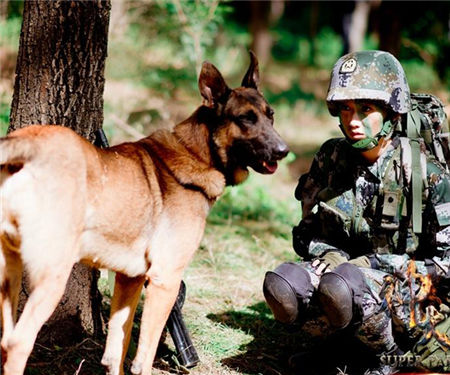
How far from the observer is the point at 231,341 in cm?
480

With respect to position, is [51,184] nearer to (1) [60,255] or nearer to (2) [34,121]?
(1) [60,255]

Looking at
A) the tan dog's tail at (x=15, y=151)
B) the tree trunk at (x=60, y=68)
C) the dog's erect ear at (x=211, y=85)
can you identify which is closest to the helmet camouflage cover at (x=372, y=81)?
the dog's erect ear at (x=211, y=85)

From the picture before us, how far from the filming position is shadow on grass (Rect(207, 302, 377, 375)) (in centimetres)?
449

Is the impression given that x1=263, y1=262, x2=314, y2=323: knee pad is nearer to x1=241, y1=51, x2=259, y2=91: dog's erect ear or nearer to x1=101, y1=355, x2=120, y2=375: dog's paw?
x1=101, y1=355, x2=120, y2=375: dog's paw

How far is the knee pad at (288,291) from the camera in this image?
13.5ft

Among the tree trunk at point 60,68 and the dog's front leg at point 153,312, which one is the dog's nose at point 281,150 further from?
the tree trunk at point 60,68

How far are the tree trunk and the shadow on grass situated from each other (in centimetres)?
142

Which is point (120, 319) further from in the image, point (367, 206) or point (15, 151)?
point (367, 206)

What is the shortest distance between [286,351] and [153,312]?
1595 millimetres

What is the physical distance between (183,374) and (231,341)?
64 cm

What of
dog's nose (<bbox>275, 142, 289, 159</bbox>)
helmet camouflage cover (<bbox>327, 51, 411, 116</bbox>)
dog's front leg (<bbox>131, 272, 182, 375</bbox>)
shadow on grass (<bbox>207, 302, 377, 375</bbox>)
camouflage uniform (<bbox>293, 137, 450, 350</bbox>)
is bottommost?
shadow on grass (<bbox>207, 302, 377, 375</bbox>)

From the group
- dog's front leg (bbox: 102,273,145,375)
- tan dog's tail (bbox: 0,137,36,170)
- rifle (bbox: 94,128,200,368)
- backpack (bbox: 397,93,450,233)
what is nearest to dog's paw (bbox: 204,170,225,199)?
dog's front leg (bbox: 102,273,145,375)

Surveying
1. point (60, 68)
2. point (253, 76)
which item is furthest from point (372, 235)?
point (60, 68)

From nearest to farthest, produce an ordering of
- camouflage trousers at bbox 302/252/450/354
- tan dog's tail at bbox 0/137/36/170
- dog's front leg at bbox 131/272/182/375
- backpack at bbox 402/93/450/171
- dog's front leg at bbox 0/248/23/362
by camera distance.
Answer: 1. tan dog's tail at bbox 0/137/36/170
2. dog's front leg at bbox 0/248/23/362
3. dog's front leg at bbox 131/272/182/375
4. camouflage trousers at bbox 302/252/450/354
5. backpack at bbox 402/93/450/171
